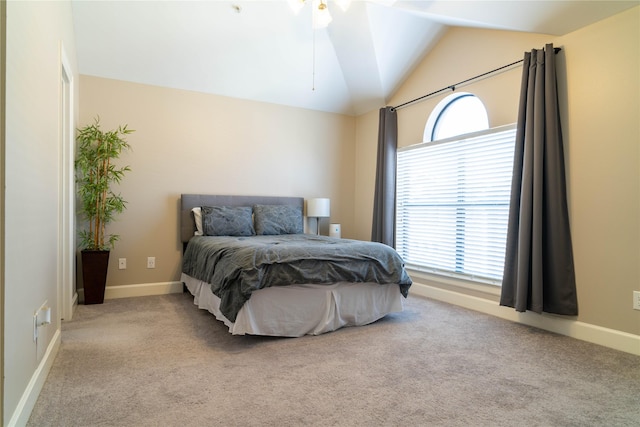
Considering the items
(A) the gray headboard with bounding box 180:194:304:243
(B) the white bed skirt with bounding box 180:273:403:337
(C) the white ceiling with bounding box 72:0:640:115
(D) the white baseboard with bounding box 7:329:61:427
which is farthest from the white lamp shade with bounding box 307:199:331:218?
(D) the white baseboard with bounding box 7:329:61:427

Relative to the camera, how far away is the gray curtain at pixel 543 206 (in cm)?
282

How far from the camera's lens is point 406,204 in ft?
14.9

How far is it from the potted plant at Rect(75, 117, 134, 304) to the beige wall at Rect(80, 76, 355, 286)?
17cm

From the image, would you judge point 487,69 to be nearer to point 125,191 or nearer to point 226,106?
point 226,106

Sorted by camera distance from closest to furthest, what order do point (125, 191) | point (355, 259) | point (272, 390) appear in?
1. point (272, 390)
2. point (355, 259)
3. point (125, 191)

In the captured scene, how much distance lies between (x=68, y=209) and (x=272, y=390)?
2.44m

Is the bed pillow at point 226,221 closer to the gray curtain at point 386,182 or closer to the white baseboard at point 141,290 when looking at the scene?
the white baseboard at point 141,290

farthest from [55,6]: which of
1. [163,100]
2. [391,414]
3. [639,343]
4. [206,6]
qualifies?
[639,343]

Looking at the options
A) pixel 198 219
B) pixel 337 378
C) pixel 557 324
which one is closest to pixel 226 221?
pixel 198 219

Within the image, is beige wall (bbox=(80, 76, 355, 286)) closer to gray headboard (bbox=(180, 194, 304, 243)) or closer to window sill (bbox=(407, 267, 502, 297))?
gray headboard (bbox=(180, 194, 304, 243))

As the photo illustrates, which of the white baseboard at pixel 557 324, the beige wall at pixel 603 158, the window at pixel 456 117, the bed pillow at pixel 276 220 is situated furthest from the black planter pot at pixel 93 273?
the beige wall at pixel 603 158

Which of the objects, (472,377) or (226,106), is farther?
(226,106)

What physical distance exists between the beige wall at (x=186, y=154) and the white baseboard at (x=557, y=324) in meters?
2.33

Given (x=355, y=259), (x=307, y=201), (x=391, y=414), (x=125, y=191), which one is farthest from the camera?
(x=307, y=201)
